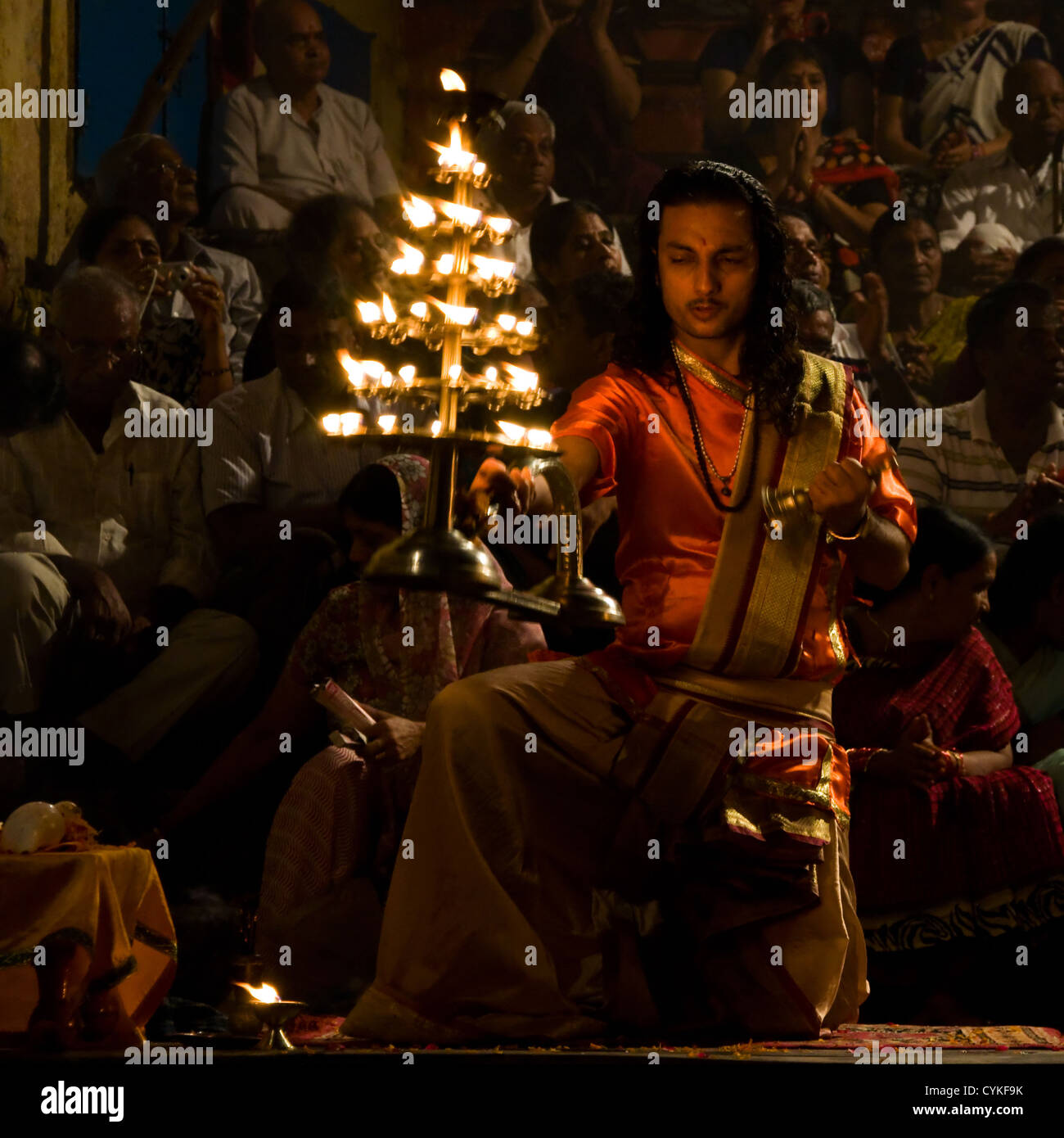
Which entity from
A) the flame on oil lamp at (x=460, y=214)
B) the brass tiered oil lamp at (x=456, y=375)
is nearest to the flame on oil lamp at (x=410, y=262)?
the brass tiered oil lamp at (x=456, y=375)

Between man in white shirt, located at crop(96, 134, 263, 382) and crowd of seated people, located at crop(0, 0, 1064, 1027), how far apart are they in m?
0.01

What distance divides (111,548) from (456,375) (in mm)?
4121

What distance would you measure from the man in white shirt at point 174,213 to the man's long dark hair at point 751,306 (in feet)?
12.1

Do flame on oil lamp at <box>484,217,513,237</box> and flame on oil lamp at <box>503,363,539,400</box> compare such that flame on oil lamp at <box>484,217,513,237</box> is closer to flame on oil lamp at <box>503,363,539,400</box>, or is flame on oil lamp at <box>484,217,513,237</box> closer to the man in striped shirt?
flame on oil lamp at <box>503,363,539,400</box>

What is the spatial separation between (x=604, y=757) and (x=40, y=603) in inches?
148

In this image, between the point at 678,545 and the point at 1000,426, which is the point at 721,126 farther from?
the point at 678,545

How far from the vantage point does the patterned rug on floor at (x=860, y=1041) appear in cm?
355

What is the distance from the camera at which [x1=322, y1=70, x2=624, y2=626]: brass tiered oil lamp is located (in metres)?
3.35

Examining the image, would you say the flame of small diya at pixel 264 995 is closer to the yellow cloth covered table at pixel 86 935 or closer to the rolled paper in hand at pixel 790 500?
the yellow cloth covered table at pixel 86 935

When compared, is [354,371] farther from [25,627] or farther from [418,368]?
[25,627]

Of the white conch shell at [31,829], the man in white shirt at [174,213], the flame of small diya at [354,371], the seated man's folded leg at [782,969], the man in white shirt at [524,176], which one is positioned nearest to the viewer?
the flame of small diya at [354,371]

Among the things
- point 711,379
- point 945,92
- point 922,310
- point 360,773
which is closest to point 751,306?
point 711,379

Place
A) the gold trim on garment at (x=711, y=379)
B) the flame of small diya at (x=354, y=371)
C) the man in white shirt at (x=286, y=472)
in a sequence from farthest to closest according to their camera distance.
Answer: the man in white shirt at (x=286, y=472) < the gold trim on garment at (x=711, y=379) < the flame of small diya at (x=354, y=371)

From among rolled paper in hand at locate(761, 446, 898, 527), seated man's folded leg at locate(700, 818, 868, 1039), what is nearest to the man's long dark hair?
rolled paper in hand at locate(761, 446, 898, 527)
